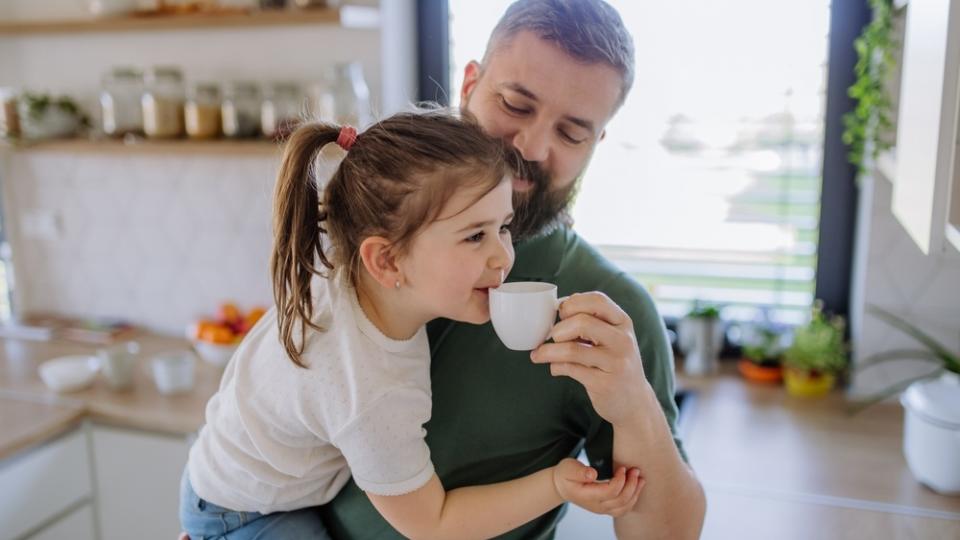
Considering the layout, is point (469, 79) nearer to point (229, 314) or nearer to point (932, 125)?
point (932, 125)

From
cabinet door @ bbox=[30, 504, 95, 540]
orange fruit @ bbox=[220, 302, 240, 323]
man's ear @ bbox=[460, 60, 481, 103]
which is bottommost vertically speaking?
cabinet door @ bbox=[30, 504, 95, 540]

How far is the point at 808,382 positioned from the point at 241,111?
5.96ft

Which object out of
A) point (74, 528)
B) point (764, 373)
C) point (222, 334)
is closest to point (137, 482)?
point (74, 528)

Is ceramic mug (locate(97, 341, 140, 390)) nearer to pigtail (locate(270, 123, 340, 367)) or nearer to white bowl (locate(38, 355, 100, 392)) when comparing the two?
white bowl (locate(38, 355, 100, 392))

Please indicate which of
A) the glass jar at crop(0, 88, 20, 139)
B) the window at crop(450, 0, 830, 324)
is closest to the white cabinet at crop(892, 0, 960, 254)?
the window at crop(450, 0, 830, 324)

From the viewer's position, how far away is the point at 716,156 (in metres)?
2.32

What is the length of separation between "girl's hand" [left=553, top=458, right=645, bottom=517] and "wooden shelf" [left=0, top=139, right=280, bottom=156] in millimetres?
1475

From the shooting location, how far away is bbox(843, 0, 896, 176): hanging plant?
70.9 inches

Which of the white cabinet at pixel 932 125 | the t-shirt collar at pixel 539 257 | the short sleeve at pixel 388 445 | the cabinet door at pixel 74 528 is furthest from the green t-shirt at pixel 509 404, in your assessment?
the cabinet door at pixel 74 528

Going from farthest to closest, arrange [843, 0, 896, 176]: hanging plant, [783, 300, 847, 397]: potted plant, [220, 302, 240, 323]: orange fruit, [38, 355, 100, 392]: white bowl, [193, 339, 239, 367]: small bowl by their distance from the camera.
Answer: [220, 302, 240, 323]: orange fruit → [193, 339, 239, 367]: small bowl → [38, 355, 100, 392]: white bowl → [783, 300, 847, 397]: potted plant → [843, 0, 896, 176]: hanging plant

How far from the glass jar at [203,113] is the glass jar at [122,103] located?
24 centimetres

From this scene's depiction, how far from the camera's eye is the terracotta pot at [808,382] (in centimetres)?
219

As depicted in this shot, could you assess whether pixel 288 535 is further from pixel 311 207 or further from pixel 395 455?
pixel 311 207

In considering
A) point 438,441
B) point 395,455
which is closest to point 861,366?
point 438,441
